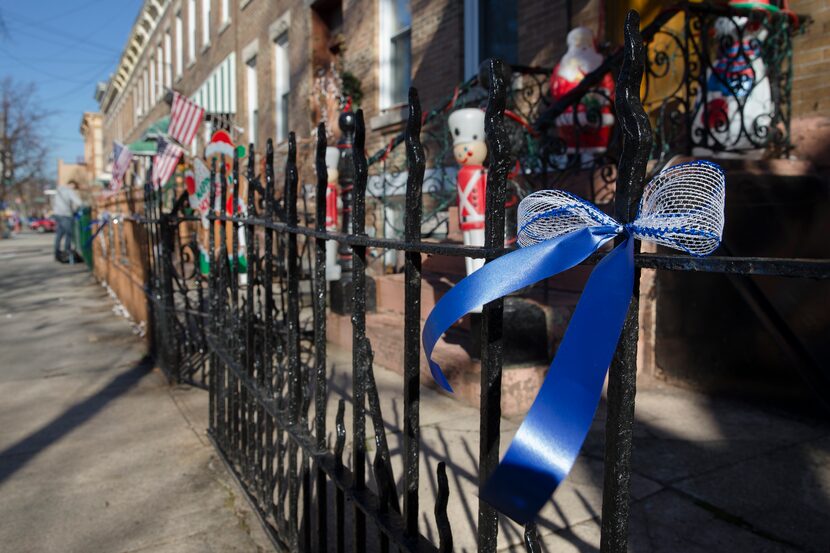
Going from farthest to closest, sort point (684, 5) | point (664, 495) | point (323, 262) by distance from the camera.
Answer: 1. point (684, 5)
2. point (664, 495)
3. point (323, 262)

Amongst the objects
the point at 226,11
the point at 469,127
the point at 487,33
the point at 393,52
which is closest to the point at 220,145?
the point at 393,52

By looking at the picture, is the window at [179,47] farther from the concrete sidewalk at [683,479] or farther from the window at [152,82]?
the concrete sidewalk at [683,479]

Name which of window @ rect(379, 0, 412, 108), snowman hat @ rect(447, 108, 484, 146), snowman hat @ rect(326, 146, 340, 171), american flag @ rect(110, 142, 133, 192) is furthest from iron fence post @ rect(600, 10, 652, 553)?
american flag @ rect(110, 142, 133, 192)

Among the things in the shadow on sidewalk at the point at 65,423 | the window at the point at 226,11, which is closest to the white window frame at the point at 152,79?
the window at the point at 226,11

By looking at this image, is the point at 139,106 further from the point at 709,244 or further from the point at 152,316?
the point at 709,244

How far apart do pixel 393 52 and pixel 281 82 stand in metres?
5.01

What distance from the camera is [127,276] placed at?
801cm

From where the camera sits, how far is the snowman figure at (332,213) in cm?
638

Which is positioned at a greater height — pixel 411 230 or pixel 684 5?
pixel 684 5

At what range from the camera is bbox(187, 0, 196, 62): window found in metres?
21.1

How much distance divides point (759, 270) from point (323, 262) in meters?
1.60

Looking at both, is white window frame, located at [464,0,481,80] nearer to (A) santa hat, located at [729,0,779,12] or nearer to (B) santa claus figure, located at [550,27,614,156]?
(B) santa claus figure, located at [550,27,614,156]

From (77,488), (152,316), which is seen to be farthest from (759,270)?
(152,316)

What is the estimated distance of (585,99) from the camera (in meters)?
5.51
